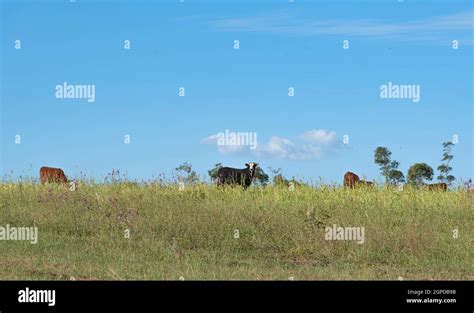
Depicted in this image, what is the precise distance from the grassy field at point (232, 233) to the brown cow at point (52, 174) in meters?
3.72

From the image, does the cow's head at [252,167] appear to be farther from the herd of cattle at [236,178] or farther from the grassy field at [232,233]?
the grassy field at [232,233]

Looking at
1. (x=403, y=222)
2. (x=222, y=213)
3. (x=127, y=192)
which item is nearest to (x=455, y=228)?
(x=403, y=222)

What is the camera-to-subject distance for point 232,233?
56.3ft

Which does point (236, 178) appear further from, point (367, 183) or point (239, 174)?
point (367, 183)

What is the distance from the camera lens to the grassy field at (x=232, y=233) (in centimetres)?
1334

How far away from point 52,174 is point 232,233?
40.7 feet

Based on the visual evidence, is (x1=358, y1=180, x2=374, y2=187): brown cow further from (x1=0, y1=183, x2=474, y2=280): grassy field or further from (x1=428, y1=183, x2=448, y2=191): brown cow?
(x1=428, y1=183, x2=448, y2=191): brown cow

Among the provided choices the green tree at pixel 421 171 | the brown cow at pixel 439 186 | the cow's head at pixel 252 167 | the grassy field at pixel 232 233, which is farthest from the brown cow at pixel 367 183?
the green tree at pixel 421 171

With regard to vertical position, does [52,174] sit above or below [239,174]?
above

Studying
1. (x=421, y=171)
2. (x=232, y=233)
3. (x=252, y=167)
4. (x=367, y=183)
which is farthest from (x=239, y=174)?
(x=421, y=171)

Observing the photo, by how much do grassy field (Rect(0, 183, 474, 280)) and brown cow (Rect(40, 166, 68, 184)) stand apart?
372 cm
